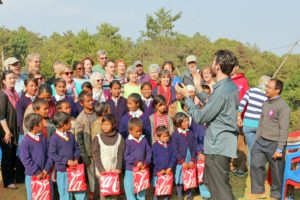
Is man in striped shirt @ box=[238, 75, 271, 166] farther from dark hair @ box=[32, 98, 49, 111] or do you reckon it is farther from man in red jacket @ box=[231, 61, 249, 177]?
dark hair @ box=[32, 98, 49, 111]

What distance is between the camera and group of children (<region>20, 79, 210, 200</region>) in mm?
5871

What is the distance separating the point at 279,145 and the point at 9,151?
3879mm

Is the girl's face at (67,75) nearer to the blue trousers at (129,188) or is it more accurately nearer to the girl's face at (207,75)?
the blue trousers at (129,188)

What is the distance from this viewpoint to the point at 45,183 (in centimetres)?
570

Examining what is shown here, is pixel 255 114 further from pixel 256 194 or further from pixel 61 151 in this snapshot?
pixel 61 151

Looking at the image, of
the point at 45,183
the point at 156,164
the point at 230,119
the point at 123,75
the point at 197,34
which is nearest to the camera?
the point at 230,119

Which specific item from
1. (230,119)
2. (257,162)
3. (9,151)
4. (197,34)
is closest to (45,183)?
(9,151)

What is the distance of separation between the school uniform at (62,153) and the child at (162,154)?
110 cm

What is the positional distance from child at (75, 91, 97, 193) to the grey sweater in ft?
8.00

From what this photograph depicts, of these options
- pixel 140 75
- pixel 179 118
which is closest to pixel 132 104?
pixel 179 118

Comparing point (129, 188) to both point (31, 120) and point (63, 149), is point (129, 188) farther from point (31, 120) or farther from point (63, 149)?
point (31, 120)

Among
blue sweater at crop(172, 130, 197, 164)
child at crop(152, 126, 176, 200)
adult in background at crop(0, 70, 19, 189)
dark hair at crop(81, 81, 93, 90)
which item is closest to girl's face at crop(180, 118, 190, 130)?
blue sweater at crop(172, 130, 197, 164)

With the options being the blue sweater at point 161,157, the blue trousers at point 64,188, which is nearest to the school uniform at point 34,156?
the blue trousers at point 64,188

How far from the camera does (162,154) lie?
6.45m
